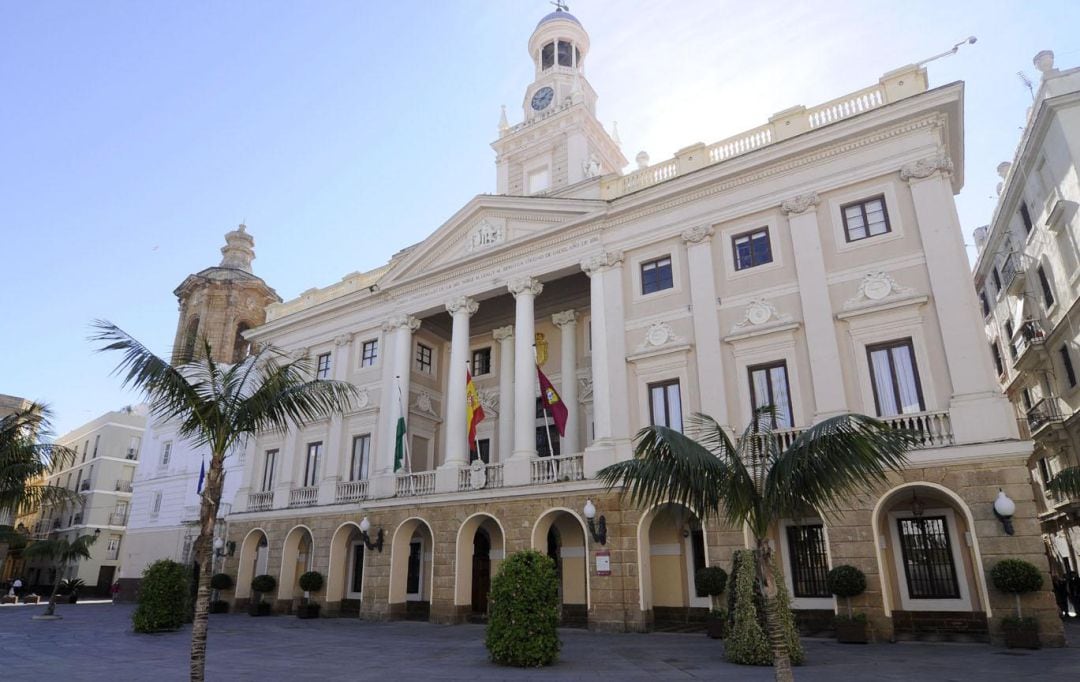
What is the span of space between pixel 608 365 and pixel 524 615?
10032 millimetres

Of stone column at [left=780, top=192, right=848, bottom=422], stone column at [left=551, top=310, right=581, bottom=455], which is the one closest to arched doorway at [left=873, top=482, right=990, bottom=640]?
stone column at [left=780, top=192, right=848, bottom=422]

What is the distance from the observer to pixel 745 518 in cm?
912

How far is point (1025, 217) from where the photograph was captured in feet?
88.9

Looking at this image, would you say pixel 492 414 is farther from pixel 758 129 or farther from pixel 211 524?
pixel 211 524

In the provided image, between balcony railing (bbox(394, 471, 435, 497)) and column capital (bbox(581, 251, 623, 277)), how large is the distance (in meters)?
8.87

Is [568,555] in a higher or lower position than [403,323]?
lower

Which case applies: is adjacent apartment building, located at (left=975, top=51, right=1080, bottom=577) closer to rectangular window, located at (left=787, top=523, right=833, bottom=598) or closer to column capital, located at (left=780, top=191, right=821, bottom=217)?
column capital, located at (left=780, top=191, right=821, bottom=217)

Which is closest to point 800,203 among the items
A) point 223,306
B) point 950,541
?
point 950,541

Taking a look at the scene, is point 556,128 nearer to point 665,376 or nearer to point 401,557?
point 665,376

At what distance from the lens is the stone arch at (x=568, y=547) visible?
2061 cm

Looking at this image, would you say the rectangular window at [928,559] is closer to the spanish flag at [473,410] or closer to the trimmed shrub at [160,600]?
the spanish flag at [473,410]

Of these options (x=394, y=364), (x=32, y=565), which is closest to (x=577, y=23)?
(x=394, y=364)

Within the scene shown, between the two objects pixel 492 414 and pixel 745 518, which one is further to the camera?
pixel 492 414

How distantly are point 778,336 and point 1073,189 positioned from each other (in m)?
12.1
